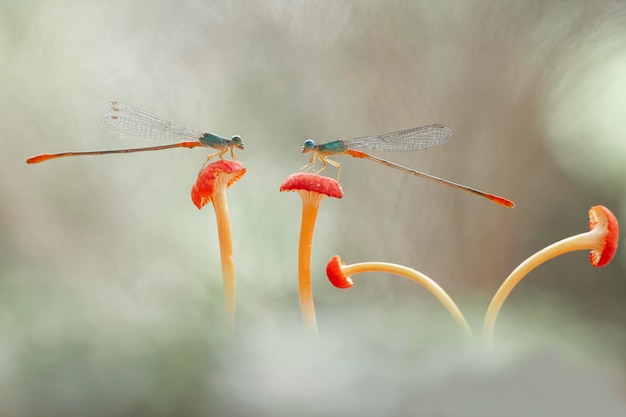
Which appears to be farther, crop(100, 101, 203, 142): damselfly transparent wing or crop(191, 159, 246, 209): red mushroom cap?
crop(100, 101, 203, 142): damselfly transparent wing

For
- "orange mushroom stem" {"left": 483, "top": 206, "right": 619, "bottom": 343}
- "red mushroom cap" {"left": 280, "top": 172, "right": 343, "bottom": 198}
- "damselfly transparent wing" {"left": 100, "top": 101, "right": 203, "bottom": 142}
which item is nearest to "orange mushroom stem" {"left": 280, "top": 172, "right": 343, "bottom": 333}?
"red mushroom cap" {"left": 280, "top": 172, "right": 343, "bottom": 198}

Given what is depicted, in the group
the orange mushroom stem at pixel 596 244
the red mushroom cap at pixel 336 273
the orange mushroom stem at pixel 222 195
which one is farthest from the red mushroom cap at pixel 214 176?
the orange mushroom stem at pixel 596 244

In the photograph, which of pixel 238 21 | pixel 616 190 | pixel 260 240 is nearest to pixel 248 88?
pixel 238 21

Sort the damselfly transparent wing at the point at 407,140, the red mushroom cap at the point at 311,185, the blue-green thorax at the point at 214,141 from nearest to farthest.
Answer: the red mushroom cap at the point at 311,185, the blue-green thorax at the point at 214,141, the damselfly transparent wing at the point at 407,140

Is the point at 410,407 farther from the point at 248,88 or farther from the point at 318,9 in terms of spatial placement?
the point at 318,9

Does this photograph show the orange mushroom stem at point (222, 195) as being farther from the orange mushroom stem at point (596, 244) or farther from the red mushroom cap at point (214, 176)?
the orange mushroom stem at point (596, 244)

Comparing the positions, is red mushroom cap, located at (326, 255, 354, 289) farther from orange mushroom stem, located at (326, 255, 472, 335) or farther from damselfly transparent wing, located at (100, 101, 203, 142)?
damselfly transparent wing, located at (100, 101, 203, 142)
